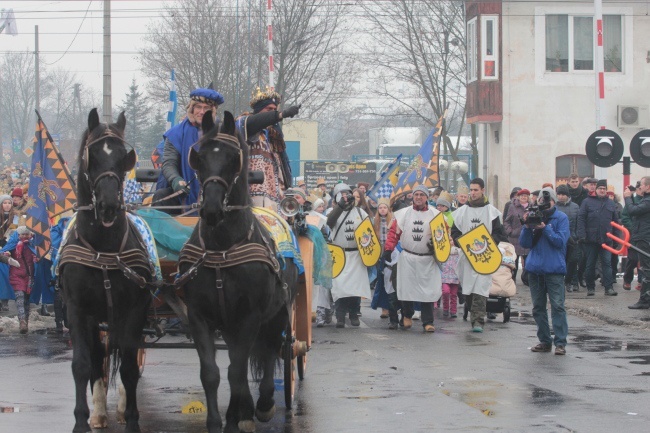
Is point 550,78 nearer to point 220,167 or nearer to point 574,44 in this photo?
point 574,44

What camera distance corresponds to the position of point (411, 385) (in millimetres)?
11156

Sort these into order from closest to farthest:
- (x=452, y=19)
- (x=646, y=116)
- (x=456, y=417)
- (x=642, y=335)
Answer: (x=456, y=417), (x=642, y=335), (x=646, y=116), (x=452, y=19)

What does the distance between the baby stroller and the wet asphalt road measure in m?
1.08

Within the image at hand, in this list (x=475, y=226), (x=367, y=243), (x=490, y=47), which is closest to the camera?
(x=475, y=226)

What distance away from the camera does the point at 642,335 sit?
15812mm

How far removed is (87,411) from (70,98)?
104080mm

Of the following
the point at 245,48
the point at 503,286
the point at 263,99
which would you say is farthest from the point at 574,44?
the point at 263,99

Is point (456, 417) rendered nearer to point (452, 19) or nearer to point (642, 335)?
point (642, 335)

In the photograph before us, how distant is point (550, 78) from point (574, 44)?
1379 millimetres

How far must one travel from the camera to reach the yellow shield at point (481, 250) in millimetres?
16219

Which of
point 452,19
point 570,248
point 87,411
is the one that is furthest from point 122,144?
point 452,19

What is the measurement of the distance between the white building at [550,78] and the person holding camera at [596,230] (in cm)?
1671

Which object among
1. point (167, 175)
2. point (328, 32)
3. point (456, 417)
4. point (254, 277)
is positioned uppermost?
point (328, 32)

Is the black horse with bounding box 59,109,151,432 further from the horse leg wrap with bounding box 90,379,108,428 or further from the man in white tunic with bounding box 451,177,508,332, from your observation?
the man in white tunic with bounding box 451,177,508,332
